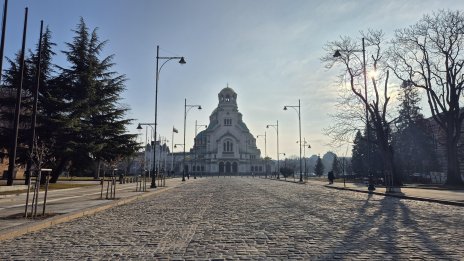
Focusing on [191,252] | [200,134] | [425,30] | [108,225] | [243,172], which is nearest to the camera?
[191,252]

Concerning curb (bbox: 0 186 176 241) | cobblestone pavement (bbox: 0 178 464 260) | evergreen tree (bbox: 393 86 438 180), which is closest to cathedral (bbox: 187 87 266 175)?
evergreen tree (bbox: 393 86 438 180)

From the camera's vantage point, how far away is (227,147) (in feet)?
436

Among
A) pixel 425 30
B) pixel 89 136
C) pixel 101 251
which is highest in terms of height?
pixel 425 30

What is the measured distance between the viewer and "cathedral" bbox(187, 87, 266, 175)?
132 m

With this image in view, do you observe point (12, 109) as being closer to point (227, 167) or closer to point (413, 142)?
point (413, 142)

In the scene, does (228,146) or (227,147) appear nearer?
(228,146)

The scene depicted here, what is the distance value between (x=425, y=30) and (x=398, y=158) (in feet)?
114

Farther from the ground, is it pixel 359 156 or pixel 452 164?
pixel 359 156

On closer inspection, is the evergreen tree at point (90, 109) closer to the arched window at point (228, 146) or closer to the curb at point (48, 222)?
the curb at point (48, 222)

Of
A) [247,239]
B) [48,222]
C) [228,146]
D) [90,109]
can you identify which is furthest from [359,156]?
[247,239]

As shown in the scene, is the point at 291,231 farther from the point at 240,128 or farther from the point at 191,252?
the point at 240,128

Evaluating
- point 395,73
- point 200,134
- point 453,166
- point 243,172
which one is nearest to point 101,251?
point 395,73

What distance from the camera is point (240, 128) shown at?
136250mm

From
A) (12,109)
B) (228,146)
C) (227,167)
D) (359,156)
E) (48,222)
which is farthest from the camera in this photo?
(228,146)
